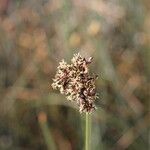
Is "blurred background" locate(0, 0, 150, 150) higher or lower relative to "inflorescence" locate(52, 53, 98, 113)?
higher

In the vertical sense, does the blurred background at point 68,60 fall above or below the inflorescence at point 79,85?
above

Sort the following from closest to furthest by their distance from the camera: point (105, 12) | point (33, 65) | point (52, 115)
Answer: point (52, 115)
point (33, 65)
point (105, 12)

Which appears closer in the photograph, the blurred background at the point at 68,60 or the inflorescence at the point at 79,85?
the inflorescence at the point at 79,85

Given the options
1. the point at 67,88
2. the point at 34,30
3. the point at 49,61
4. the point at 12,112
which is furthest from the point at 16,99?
the point at 67,88

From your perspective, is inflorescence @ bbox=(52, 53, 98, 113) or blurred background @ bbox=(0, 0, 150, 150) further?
blurred background @ bbox=(0, 0, 150, 150)

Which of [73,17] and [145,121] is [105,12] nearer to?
[73,17]
